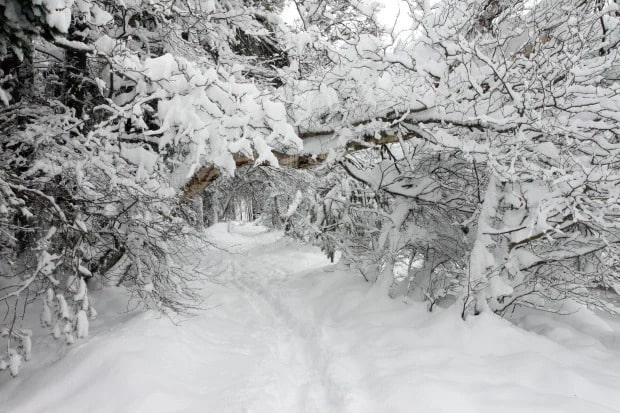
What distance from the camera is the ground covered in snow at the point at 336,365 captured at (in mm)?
3840

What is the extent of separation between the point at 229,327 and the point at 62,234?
286 cm

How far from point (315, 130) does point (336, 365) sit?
2829mm

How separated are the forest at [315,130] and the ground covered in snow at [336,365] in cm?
41

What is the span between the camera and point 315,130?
5035 millimetres

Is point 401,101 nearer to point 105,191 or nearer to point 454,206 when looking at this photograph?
point 454,206

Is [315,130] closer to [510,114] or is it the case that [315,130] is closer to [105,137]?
[510,114]

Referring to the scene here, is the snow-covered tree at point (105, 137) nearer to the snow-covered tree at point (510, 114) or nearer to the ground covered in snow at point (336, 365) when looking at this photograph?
the ground covered in snow at point (336, 365)

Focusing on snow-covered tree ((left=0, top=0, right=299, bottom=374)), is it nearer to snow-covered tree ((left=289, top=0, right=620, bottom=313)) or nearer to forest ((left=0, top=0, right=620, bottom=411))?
forest ((left=0, top=0, right=620, bottom=411))

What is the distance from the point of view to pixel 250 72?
7004 mm

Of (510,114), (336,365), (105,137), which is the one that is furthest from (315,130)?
(336,365)

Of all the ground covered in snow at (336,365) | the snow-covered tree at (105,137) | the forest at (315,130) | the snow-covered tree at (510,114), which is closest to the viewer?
the snow-covered tree at (105,137)

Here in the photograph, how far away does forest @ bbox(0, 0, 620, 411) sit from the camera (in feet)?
12.3

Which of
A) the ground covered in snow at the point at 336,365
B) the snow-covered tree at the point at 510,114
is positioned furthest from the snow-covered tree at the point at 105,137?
the snow-covered tree at the point at 510,114

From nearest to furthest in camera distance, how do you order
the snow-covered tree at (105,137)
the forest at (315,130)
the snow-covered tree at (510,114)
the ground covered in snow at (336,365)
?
the snow-covered tree at (105,137) < the forest at (315,130) < the ground covered in snow at (336,365) < the snow-covered tree at (510,114)
